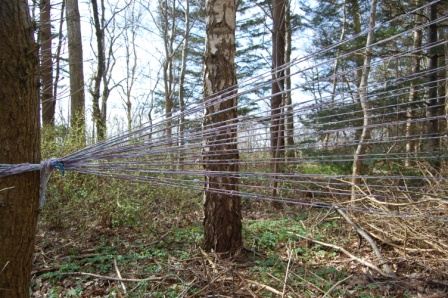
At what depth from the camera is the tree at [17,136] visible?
104 cm

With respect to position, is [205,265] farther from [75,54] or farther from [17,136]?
[75,54]

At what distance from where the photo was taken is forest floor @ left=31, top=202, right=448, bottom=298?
6.77ft

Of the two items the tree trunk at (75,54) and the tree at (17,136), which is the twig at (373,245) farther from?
the tree trunk at (75,54)

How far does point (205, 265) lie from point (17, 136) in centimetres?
141

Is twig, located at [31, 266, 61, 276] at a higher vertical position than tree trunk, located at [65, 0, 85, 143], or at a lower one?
lower

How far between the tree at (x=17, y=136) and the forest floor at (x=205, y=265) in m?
1.00

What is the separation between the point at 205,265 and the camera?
81.1 inches

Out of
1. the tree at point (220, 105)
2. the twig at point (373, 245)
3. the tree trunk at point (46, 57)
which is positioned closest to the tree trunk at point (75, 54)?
the tree trunk at point (46, 57)

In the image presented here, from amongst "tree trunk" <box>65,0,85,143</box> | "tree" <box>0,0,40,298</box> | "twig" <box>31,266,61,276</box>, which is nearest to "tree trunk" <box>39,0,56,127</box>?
"tree" <box>0,0,40,298</box>

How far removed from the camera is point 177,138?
57.6 inches

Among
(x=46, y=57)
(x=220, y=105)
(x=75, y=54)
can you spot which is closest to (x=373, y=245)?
(x=220, y=105)

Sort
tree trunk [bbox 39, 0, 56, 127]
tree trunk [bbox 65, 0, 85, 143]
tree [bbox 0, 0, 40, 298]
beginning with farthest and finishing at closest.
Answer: tree trunk [bbox 65, 0, 85, 143] < tree trunk [bbox 39, 0, 56, 127] < tree [bbox 0, 0, 40, 298]

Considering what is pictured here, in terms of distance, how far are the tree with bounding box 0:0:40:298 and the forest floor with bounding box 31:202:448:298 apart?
1003mm

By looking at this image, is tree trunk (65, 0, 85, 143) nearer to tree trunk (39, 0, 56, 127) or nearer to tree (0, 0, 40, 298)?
tree trunk (39, 0, 56, 127)
